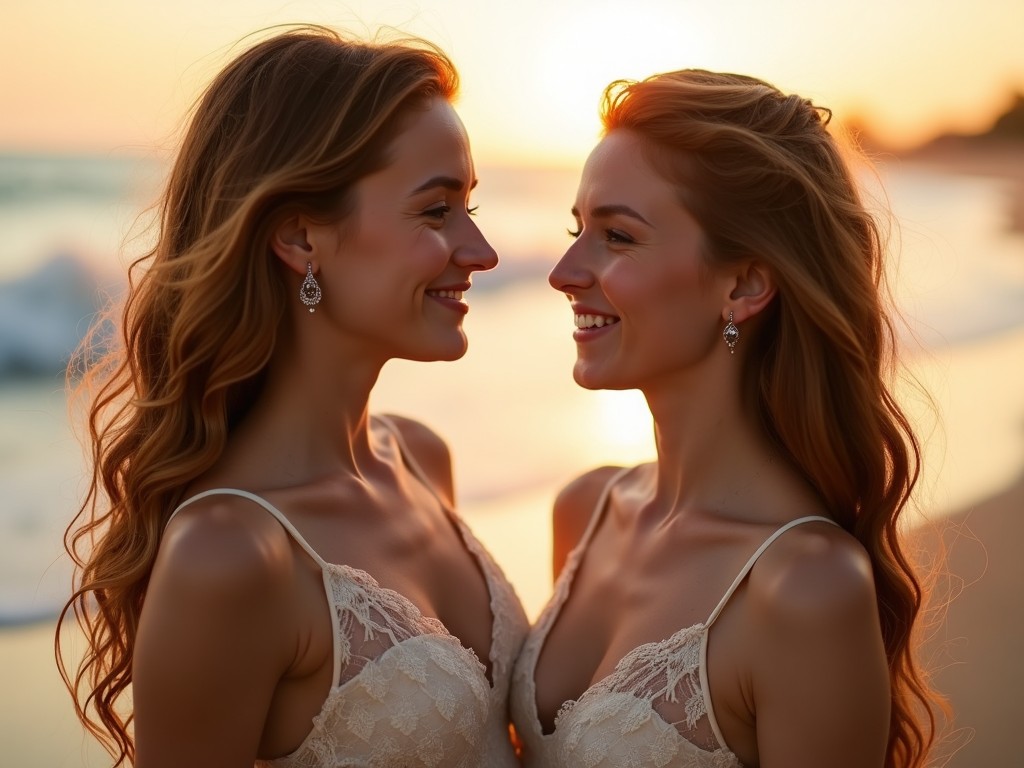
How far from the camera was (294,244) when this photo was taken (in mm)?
3285

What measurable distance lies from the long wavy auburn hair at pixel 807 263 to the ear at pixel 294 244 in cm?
100

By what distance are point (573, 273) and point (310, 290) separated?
78 cm

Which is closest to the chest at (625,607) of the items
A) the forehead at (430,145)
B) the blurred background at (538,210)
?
the forehead at (430,145)

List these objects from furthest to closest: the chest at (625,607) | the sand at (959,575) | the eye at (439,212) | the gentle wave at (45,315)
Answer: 1. the gentle wave at (45,315)
2. the sand at (959,575)
3. the eye at (439,212)
4. the chest at (625,607)

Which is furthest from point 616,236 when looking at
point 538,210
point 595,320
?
point 538,210

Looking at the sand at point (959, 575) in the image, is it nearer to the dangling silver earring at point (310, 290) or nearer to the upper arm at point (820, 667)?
the upper arm at point (820, 667)

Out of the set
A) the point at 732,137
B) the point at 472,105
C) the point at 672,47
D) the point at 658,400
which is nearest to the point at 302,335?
the point at 658,400

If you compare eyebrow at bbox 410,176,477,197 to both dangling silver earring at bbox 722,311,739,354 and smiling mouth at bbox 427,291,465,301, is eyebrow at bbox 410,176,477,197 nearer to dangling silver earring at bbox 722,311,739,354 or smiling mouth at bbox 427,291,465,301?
smiling mouth at bbox 427,291,465,301

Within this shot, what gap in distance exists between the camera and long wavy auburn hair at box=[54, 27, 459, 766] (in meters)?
3.16

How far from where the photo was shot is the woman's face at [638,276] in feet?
10.9

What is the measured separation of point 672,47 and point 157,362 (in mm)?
8601

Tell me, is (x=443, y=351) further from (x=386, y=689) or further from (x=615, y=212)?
(x=386, y=689)

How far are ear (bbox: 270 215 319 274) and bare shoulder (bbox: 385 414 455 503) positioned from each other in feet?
3.04

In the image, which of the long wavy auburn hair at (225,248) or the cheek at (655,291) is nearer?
the long wavy auburn hair at (225,248)
